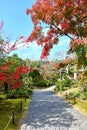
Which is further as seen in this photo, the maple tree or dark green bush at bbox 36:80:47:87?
dark green bush at bbox 36:80:47:87

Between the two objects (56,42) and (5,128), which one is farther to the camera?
(56,42)

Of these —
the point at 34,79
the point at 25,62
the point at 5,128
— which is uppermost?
the point at 25,62

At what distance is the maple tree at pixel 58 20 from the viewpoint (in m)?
16.1

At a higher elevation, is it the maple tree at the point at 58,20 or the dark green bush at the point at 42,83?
the maple tree at the point at 58,20

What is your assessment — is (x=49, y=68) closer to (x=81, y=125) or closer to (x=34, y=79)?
(x=34, y=79)

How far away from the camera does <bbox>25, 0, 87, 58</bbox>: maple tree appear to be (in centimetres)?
1606

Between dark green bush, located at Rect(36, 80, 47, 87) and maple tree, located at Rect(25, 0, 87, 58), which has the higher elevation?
maple tree, located at Rect(25, 0, 87, 58)

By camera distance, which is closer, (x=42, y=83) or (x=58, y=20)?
(x=58, y=20)

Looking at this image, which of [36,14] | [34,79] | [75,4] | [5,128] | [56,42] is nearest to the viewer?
[5,128]

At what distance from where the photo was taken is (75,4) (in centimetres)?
1606

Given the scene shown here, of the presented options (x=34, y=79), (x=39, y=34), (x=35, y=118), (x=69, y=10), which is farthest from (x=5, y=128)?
(x=34, y=79)

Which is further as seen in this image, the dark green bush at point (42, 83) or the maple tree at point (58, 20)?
the dark green bush at point (42, 83)

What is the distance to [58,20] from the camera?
54.6 ft

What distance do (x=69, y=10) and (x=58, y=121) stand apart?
278 inches
